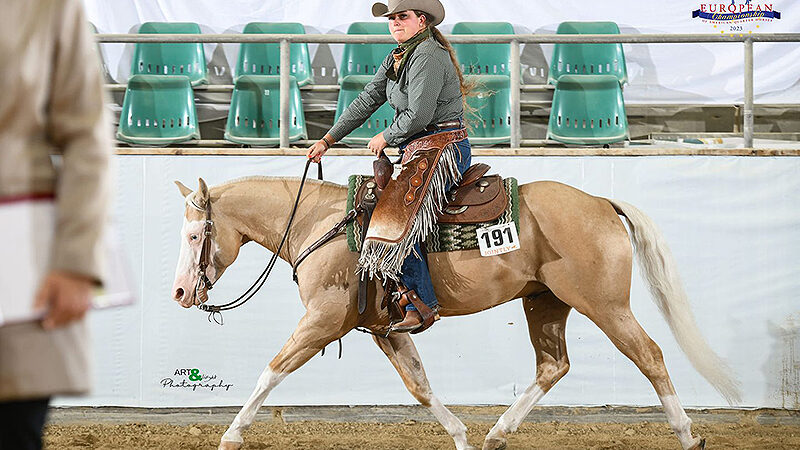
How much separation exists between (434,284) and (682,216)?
2.35m

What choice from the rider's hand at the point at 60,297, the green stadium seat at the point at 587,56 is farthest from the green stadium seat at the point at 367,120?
the rider's hand at the point at 60,297

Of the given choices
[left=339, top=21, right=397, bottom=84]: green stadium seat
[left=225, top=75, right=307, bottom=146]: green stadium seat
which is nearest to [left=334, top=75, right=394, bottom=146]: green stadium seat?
[left=225, top=75, right=307, bottom=146]: green stadium seat

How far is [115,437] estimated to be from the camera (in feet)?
19.9

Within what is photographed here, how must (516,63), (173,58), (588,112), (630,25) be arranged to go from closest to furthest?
(516,63) < (588,112) < (630,25) < (173,58)

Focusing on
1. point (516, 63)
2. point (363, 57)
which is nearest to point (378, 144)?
point (516, 63)

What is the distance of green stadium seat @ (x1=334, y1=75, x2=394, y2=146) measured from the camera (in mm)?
6941

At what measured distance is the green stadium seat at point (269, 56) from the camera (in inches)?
319

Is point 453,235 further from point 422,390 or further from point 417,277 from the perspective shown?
point 422,390

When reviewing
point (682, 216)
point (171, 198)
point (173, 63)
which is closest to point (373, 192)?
point (171, 198)

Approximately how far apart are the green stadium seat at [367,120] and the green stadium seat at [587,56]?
1730 mm

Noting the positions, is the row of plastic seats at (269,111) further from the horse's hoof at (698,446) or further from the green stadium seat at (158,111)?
the horse's hoof at (698,446)

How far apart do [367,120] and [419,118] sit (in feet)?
8.46

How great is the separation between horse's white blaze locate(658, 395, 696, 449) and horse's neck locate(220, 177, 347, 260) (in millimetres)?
1970

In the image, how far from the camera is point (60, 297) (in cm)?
145
